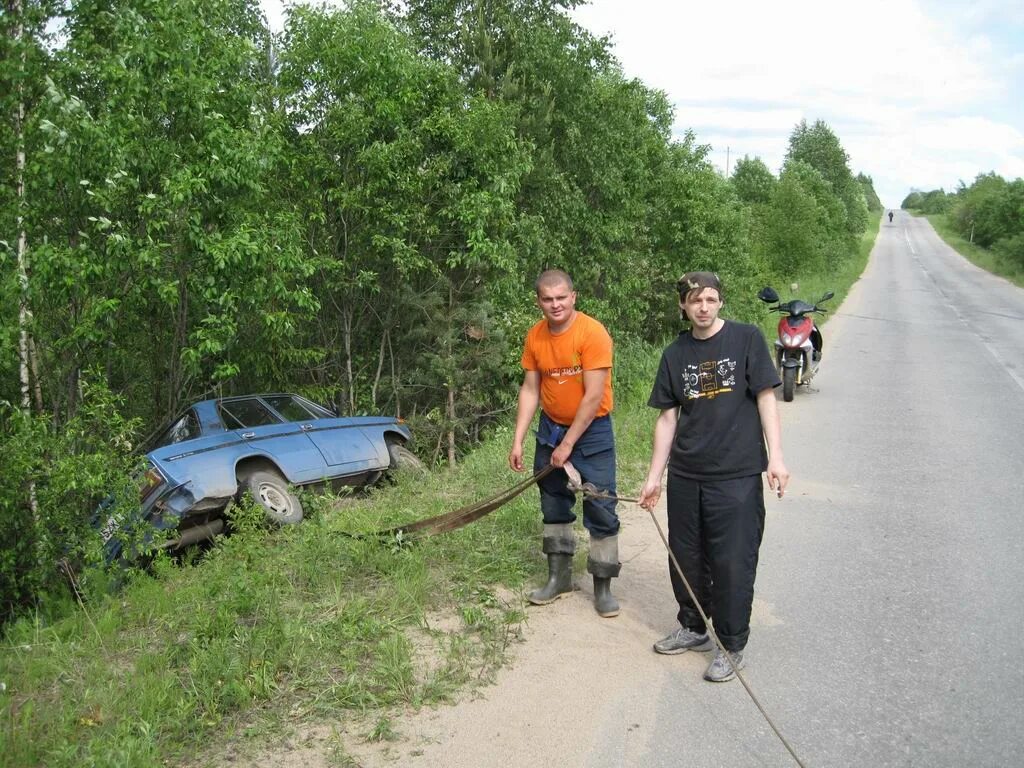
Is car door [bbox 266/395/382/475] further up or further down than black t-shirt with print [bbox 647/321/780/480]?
further down

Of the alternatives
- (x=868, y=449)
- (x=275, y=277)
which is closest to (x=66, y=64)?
(x=275, y=277)

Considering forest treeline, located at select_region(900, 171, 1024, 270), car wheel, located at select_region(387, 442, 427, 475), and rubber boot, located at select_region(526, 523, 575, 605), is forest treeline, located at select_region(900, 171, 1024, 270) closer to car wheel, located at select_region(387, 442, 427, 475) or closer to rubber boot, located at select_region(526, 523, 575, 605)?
car wheel, located at select_region(387, 442, 427, 475)

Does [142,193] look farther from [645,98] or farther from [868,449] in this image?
[645,98]

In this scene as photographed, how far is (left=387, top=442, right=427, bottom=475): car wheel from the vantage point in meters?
9.16

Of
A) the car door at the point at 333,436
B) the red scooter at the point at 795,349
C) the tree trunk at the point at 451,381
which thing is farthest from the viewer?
the tree trunk at the point at 451,381

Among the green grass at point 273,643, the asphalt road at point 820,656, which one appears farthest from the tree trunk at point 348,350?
the asphalt road at point 820,656

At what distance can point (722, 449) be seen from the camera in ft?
13.5

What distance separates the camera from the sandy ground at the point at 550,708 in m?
3.46

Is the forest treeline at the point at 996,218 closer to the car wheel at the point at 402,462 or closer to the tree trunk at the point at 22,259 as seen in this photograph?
the car wheel at the point at 402,462

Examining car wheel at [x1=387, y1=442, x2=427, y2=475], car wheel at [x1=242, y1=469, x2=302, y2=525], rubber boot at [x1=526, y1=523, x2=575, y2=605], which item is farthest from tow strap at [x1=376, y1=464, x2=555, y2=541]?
car wheel at [x1=387, y1=442, x2=427, y2=475]

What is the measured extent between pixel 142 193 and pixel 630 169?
10.3 metres

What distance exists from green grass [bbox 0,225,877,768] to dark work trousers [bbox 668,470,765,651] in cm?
102

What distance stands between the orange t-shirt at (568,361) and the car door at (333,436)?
178 inches

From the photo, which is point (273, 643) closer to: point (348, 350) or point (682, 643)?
point (682, 643)
